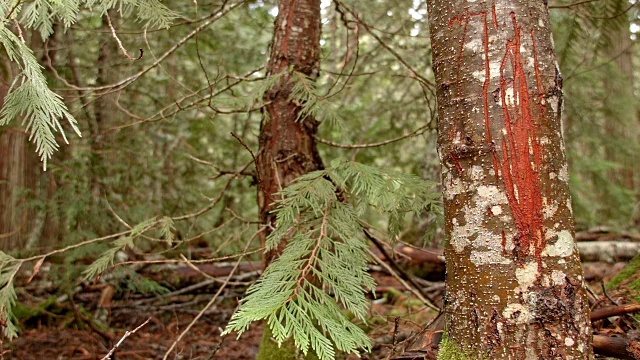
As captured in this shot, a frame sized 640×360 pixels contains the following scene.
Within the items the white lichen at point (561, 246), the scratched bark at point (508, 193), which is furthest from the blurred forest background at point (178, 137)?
the white lichen at point (561, 246)

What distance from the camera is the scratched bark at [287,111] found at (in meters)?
3.29

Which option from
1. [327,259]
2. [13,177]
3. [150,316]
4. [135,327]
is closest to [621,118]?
[150,316]

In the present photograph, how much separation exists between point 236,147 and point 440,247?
302cm

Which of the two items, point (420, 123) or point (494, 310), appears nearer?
point (494, 310)

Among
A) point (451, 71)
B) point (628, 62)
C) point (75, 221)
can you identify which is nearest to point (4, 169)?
point (75, 221)

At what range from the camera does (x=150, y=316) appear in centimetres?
472

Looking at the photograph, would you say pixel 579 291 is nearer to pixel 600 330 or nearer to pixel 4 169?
pixel 600 330

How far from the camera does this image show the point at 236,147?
282 inches

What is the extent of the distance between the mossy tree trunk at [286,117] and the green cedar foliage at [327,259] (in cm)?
54

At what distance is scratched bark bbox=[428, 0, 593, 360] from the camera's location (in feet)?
5.85

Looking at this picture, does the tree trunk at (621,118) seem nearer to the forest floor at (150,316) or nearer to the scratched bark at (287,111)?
the forest floor at (150,316)

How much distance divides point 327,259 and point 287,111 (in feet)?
4.29

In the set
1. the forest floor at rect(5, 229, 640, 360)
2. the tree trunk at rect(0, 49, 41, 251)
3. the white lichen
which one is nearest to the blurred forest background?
the tree trunk at rect(0, 49, 41, 251)

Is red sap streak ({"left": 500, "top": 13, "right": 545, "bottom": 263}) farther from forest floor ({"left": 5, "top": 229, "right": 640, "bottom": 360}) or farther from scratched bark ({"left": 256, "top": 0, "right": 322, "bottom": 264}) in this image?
forest floor ({"left": 5, "top": 229, "right": 640, "bottom": 360})
